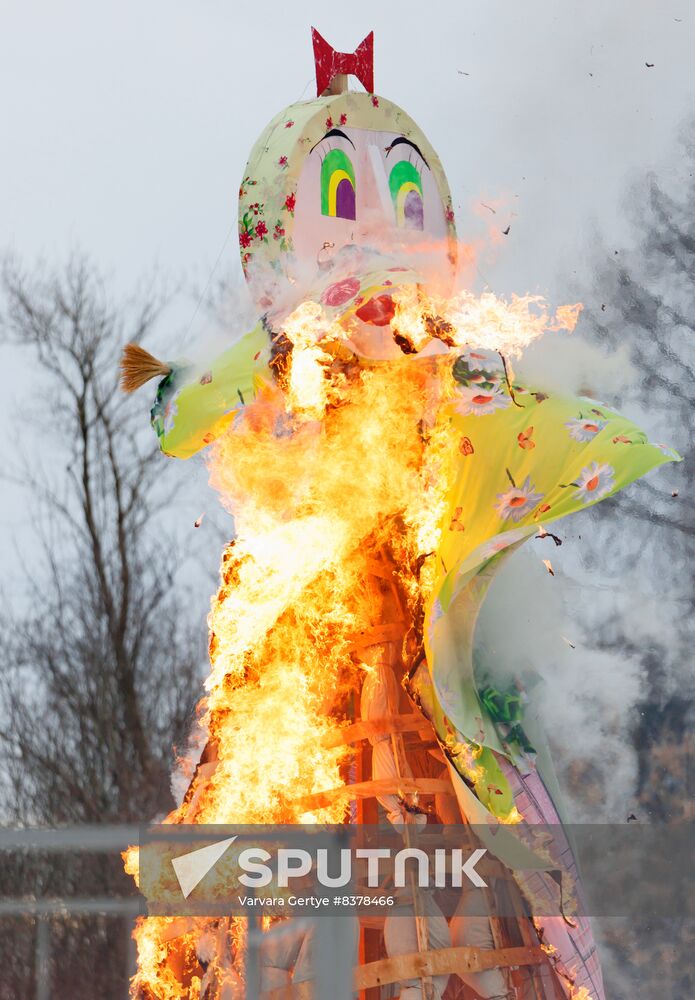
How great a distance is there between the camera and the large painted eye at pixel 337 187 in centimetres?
388

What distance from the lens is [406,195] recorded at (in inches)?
157

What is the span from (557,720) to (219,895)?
4.54 feet

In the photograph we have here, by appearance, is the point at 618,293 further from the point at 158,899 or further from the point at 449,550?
the point at 158,899

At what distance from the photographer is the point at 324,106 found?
3.90 meters

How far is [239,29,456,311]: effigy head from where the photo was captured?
12.5 feet

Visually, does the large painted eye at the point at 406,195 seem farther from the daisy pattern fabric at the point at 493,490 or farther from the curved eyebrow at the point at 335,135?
the daisy pattern fabric at the point at 493,490

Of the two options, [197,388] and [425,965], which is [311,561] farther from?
[425,965]

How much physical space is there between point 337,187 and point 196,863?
186cm

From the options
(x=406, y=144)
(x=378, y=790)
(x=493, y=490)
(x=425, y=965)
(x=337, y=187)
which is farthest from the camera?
(x=406, y=144)

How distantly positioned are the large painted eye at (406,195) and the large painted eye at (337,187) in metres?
0.14

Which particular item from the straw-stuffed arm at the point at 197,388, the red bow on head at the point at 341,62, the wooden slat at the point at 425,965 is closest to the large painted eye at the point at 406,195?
the red bow on head at the point at 341,62

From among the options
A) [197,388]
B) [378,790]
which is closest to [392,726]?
[378,790]

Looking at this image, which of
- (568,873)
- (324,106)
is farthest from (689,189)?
(568,873)

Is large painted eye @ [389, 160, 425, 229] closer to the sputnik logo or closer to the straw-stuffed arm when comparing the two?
the straw-stuffed arm
